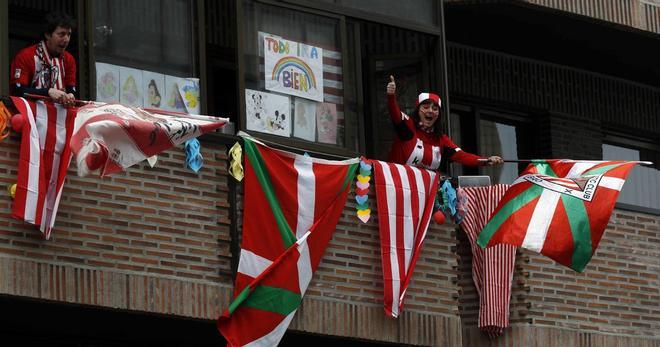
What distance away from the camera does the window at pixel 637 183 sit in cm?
2444

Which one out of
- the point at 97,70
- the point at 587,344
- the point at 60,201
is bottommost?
the point at 587,344

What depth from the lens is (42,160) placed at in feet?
54.5

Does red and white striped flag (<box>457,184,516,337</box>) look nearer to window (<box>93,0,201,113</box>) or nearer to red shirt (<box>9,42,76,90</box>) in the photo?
window (<box>93,0,201,113</box>)

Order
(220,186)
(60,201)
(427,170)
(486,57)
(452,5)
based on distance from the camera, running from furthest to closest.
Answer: (486,57), (452,5), (427,170), (220,186), (60,201)

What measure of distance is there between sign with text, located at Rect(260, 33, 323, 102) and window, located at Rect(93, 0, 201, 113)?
825 mm

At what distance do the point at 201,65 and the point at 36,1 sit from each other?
5.02ft

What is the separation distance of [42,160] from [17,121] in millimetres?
375

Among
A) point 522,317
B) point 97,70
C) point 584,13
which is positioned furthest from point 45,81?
point 584,13

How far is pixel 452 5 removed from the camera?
21.7 metres

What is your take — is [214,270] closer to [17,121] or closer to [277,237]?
[277,237]

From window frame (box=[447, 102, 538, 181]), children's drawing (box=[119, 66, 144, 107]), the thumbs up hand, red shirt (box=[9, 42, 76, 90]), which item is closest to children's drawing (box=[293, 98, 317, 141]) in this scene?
the thumbs up hand

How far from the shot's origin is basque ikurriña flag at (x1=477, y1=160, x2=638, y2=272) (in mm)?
19344

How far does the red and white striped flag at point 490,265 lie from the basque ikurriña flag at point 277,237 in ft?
6.95

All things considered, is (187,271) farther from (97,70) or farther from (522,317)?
(522,317)
